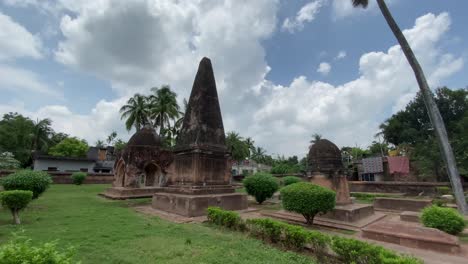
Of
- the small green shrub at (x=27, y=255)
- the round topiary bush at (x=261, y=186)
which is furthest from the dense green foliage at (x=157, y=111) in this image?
the small green shrub at (x=27, y=255)

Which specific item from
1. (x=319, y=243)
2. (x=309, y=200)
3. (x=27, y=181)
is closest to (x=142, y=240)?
(x=319, y=243)

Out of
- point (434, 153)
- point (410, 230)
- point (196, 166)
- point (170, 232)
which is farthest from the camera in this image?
point (434, 153)

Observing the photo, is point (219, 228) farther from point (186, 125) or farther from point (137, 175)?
point (137, 175)

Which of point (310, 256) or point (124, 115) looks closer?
point (310, 256)

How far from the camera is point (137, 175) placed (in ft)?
52.5

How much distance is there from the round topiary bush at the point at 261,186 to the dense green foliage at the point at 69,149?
40.7m

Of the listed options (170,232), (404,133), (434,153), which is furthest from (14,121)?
(404,133)

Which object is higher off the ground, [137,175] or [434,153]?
[434,153]

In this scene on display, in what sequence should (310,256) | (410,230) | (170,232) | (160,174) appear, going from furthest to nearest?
(160,174) → (170,232) → (410,230) → (310,256)

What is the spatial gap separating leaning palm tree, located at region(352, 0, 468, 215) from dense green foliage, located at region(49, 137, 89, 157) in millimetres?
47858

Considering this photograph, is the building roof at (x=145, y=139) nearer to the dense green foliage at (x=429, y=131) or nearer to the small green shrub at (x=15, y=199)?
the small green shrub at (x=15, y=199)

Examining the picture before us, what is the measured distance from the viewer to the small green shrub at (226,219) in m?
6.87

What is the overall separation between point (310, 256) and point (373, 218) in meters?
5.74

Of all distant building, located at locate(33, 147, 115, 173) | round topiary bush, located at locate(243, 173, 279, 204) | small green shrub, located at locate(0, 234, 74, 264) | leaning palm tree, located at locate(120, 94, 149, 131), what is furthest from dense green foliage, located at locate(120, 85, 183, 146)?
small green shrub, located at locate(0, 234, 74, 264)
